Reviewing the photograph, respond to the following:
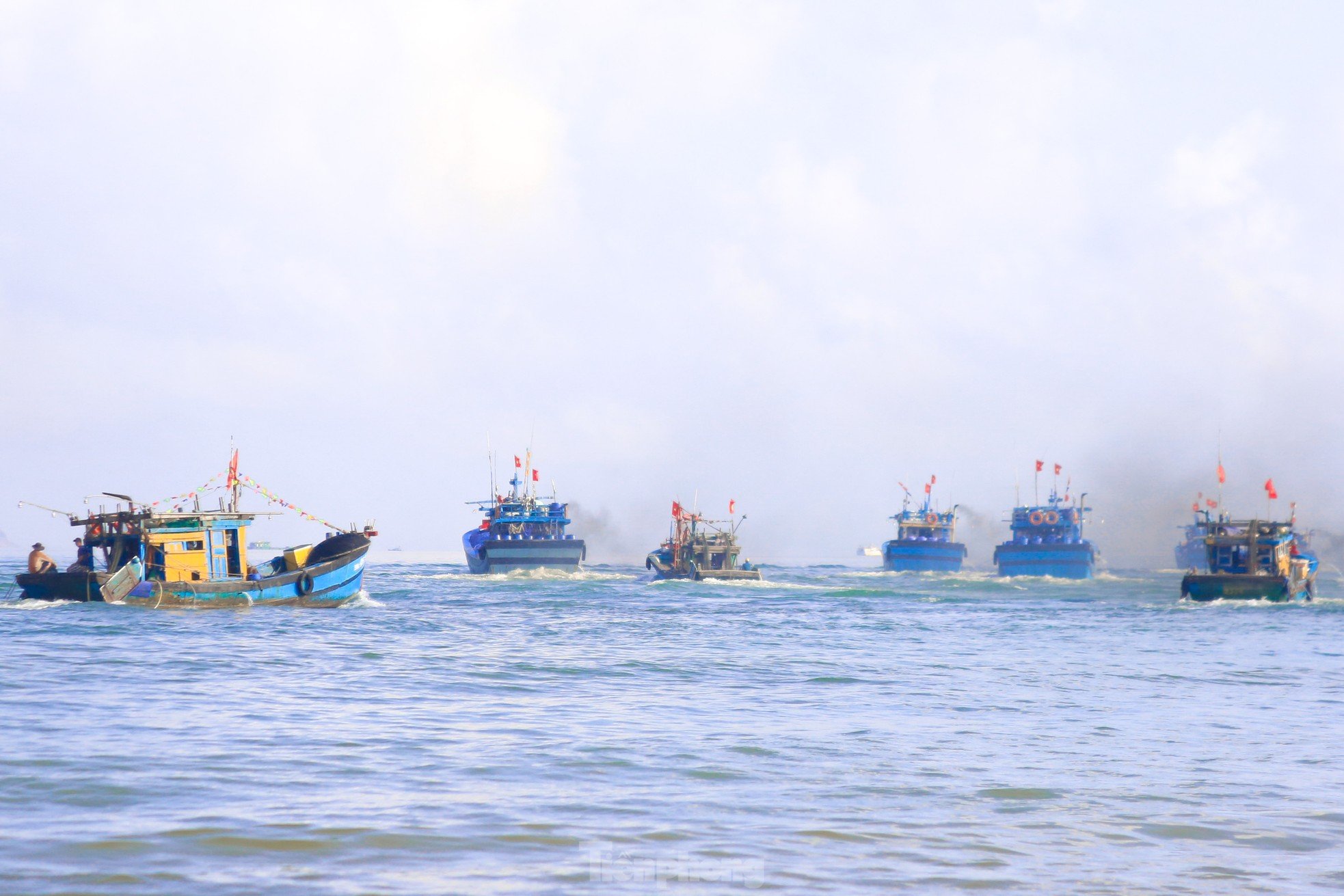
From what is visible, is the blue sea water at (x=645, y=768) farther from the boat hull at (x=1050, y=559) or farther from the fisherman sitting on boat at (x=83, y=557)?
the boat hull at (x=1050, y=559)

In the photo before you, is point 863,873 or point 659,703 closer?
point 863,873

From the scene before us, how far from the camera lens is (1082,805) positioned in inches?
551

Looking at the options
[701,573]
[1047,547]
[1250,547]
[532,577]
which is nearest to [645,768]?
[1250,547]

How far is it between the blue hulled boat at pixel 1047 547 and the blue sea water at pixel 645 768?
79.1m

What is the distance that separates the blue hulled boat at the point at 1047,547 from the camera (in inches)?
4397

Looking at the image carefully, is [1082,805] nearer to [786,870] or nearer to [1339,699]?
[786,870]

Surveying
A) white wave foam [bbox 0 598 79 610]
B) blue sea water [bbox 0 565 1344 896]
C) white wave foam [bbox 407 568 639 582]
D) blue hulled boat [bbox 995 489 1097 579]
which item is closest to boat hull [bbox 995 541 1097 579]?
blue hulled boat [bbox 995 489 1097 579]

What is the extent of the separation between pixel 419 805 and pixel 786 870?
4.46 metres

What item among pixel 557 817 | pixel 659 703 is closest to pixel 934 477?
pixel 659 703

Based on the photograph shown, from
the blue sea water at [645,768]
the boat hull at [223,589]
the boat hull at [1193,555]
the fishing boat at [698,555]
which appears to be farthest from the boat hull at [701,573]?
the boat hull at [1193,555]

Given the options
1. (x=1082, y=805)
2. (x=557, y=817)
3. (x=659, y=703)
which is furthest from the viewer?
(x=659, y=703)

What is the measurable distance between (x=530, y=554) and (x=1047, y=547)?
5081cm

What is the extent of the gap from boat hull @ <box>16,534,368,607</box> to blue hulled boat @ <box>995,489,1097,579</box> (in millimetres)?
79353

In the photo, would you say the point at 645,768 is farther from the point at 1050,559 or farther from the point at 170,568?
the point at 1050,559
